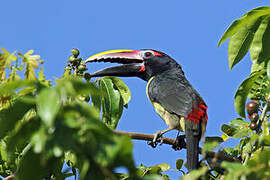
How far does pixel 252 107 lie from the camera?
4.06 metres

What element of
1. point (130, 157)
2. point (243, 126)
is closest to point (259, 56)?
point (243, 126)

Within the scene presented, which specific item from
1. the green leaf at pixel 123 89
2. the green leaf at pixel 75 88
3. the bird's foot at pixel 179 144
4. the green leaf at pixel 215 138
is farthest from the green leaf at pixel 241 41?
the green leaf at pixel 75 88

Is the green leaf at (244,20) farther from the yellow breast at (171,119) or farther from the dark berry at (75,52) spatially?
the yellow breast at (171,119)

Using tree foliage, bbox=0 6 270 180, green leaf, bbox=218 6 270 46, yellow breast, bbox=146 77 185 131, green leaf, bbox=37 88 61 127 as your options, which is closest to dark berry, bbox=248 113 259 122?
tree foliage, bbox=0 6 270 180

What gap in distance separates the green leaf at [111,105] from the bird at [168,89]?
1.24 ft

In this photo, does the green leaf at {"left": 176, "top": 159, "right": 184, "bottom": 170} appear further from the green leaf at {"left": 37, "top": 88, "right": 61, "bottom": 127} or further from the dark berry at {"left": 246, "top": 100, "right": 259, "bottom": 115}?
the green leaf at {"left": 37, "top": 88, "right": 61, "bottom": 127}

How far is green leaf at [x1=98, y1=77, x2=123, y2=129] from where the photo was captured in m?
4.05

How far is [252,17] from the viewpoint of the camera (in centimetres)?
390

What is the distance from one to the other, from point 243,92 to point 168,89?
2126mm

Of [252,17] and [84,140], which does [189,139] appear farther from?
[84,140]

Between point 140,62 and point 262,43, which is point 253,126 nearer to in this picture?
point 262,43

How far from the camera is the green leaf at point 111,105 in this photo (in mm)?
4047

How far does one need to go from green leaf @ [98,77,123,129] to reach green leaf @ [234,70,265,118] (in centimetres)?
100

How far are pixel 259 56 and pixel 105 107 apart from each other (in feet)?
4.58
